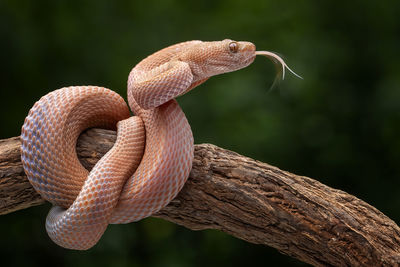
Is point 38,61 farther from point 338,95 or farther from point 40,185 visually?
point 338,95

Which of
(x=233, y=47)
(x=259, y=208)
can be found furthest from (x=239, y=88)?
(x=259, y=208)

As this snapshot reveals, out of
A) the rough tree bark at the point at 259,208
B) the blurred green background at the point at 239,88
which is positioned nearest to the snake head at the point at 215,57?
the rough tree bark at the point at 259,208

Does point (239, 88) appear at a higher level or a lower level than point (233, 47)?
lower

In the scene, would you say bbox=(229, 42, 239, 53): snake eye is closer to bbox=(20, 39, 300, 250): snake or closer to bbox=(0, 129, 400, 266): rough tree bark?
bbox=(20, 39, 300, 250): snake

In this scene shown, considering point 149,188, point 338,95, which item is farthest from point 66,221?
point 338,95

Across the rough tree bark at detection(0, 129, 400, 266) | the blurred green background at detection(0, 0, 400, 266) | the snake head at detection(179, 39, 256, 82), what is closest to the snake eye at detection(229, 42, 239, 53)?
the snake head at detection(179, 39, 256, 82)

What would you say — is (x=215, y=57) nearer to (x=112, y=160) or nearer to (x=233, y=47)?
(x=233, y=47)

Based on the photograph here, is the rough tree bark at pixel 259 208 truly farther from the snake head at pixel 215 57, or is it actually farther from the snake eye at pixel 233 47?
the snake eye at pixel 233 47
